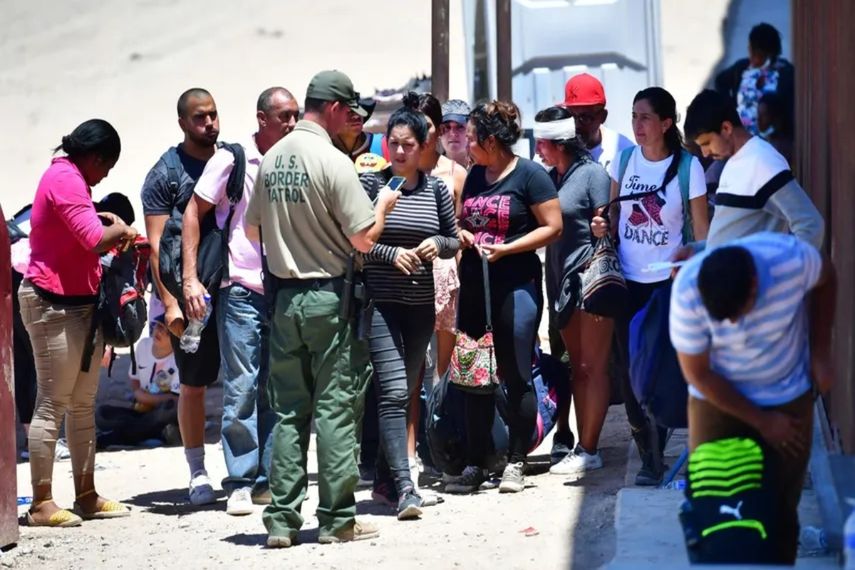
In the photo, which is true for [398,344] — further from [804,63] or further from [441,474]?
[804,63]

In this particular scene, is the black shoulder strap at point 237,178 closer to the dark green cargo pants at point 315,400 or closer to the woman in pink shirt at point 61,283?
the woman in pink shirt at point 61,283

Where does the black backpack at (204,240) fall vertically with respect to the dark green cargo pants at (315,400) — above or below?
above

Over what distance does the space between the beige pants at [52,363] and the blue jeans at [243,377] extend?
0.64 metres

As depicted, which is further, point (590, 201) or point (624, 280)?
point (590, 201)

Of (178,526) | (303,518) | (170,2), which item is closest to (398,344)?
(303,518)

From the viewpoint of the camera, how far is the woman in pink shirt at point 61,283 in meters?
7.05

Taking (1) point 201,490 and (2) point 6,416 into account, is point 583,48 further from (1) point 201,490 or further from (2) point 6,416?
(2) point 6,416

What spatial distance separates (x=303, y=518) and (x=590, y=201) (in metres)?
2.16

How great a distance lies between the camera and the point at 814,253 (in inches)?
175

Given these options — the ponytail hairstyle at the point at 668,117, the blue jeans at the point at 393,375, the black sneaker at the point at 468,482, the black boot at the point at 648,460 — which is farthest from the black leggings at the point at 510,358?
the ponytail hairstyle at the point at 668,117

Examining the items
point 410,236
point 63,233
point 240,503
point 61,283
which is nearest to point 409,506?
point 240,503

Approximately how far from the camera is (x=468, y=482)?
7.48m

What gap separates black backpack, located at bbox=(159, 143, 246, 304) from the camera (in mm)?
7199

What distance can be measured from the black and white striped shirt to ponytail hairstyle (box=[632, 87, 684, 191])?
1030 mm
